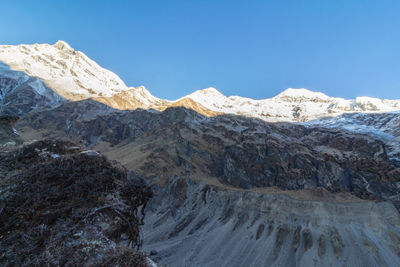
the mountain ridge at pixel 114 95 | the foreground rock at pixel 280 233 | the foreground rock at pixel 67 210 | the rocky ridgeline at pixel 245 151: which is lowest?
the foreground rock at pixel 280 233

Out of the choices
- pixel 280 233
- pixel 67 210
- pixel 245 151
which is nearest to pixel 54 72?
pixel 245 151

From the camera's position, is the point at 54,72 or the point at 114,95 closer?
the point at 114,95

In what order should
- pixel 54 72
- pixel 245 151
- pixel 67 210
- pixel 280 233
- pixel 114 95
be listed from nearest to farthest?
pixel 67 210 → pixel 280 233 → pixel 245 151 → pixel 114 95 → pixel 54 72

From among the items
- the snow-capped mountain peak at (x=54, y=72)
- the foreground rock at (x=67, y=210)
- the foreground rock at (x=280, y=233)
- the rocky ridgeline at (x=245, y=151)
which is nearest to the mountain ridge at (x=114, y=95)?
the snow-capped mountain peak at (x=54, y=72)

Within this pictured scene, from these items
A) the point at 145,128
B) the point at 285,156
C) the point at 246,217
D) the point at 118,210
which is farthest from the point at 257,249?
the point at 145,128

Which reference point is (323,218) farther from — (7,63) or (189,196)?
(7,63)

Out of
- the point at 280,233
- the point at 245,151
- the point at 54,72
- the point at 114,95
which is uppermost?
the point at 54,72

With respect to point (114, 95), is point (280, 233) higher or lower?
lower

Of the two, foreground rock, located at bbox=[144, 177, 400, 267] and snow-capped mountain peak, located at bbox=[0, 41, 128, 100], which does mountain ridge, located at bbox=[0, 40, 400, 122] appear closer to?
snow-capped mountain peak, located at bbox=[0, 41, 128, 100]

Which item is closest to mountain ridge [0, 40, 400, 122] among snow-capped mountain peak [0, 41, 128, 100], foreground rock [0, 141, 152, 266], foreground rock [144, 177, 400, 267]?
snow-capped mountain peak [0, 41, 128, 100]

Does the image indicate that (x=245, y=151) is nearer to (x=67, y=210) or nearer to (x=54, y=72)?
(x=67, y=210)

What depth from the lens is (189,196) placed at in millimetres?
64375

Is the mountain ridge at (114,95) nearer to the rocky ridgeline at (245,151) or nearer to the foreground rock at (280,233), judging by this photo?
the rocky ridgeline at (245,151)

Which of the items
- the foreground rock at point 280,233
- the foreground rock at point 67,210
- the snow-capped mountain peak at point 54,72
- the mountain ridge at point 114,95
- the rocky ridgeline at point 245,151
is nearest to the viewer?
the foreground rock at point 67,210
